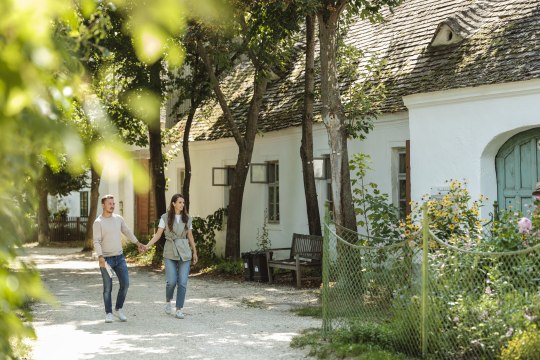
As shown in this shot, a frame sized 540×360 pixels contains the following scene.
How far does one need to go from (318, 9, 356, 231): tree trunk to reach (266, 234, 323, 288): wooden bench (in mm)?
1999

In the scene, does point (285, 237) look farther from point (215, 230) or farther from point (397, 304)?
point (397, 304)

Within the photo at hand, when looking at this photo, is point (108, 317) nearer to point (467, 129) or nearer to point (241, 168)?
point (467, 129)

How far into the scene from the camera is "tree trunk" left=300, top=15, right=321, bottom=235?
18.5 m

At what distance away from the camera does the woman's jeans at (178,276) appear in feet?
40.4

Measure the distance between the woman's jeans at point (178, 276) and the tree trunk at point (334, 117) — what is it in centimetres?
380

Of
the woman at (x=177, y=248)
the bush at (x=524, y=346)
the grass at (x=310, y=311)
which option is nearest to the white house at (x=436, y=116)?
the woman at (x=177, y=248)

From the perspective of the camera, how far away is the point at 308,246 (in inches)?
704

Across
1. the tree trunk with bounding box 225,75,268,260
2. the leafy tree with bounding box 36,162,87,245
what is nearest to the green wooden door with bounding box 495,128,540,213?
the tree trunk with bounding box 225,75,268,260

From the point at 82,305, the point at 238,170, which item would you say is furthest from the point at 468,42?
the point at 82,305

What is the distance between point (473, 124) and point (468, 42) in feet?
7.02

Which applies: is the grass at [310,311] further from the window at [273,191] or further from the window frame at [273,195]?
the window at [273,191]

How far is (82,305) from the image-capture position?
14.1 m

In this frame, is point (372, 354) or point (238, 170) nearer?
point (372, 354)

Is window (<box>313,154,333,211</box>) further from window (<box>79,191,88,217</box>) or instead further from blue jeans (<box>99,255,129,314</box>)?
window (<box>79,191,88,217</box>)
